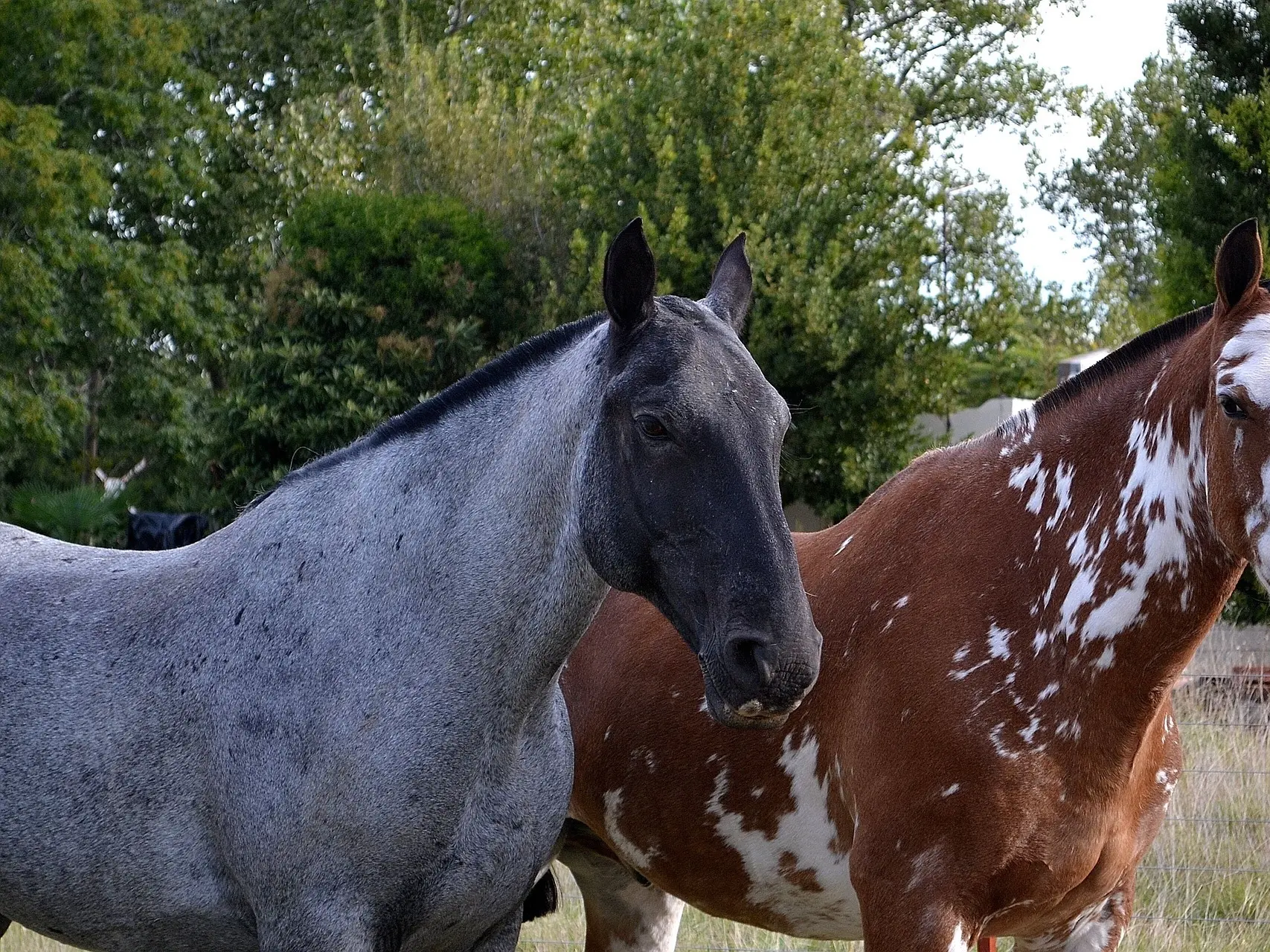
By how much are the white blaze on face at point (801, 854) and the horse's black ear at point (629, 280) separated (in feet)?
4.67

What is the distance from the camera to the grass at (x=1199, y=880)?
527 cm

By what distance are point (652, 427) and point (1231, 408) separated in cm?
121

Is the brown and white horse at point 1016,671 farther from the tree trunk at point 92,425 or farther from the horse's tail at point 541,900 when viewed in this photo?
the tree trunk at point 92,425

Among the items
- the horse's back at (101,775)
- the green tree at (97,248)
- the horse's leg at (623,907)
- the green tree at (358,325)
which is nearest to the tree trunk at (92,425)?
the green tree at (97,248)

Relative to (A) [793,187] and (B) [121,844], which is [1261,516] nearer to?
(B) [121,844]

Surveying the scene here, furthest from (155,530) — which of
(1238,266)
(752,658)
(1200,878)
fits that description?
(1238,266)

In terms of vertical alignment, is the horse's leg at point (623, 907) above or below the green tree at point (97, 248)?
below

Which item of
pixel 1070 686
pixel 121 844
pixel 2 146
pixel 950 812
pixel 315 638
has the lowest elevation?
pixel 950 812

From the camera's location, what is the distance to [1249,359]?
2.69 metres

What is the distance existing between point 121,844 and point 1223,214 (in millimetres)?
10346

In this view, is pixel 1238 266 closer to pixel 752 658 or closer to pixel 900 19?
pixel 752 658

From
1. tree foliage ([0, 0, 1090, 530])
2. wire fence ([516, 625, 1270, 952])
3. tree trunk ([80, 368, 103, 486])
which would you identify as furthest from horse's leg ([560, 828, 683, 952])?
tree trunk ([80, 368, 103, 486])

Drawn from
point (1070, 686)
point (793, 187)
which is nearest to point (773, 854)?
point (1070, 686)

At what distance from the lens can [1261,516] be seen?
263cm
